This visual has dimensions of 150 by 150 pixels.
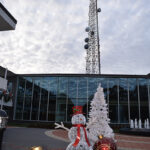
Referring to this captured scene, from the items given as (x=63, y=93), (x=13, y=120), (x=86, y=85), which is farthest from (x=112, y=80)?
(x=13, y=120)

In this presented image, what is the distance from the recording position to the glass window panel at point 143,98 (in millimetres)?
23384

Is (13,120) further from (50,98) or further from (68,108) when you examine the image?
(68,108)

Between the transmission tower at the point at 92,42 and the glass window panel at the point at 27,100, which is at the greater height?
the transmission tower at the point at 92,42

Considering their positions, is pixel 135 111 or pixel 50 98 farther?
pixel 50 98

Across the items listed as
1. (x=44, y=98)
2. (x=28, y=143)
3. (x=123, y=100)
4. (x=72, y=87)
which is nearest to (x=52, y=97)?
(x=44, y=98)

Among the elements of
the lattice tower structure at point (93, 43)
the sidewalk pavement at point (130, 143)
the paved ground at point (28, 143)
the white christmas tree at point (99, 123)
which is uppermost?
the lattice tower structure at point (93, 43)

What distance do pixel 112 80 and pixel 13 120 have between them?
16998mm

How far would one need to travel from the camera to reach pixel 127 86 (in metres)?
24.7

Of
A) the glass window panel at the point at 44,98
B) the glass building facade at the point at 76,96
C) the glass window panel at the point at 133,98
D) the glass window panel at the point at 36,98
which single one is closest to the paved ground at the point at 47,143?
the glass window panel at the point at 133,98

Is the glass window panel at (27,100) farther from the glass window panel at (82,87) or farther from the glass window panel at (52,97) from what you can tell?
the glass window panel at (82,87)

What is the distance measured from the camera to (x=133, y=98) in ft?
79.2

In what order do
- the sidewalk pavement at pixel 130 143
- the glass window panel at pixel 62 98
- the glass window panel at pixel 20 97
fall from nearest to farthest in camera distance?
the sidewalk pavement at pixel 130 143, the glass window panel at pixel 62 98, the glass window panel at pixel 20 97

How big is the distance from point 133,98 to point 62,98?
10.8 meters

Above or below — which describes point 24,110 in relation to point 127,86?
below
